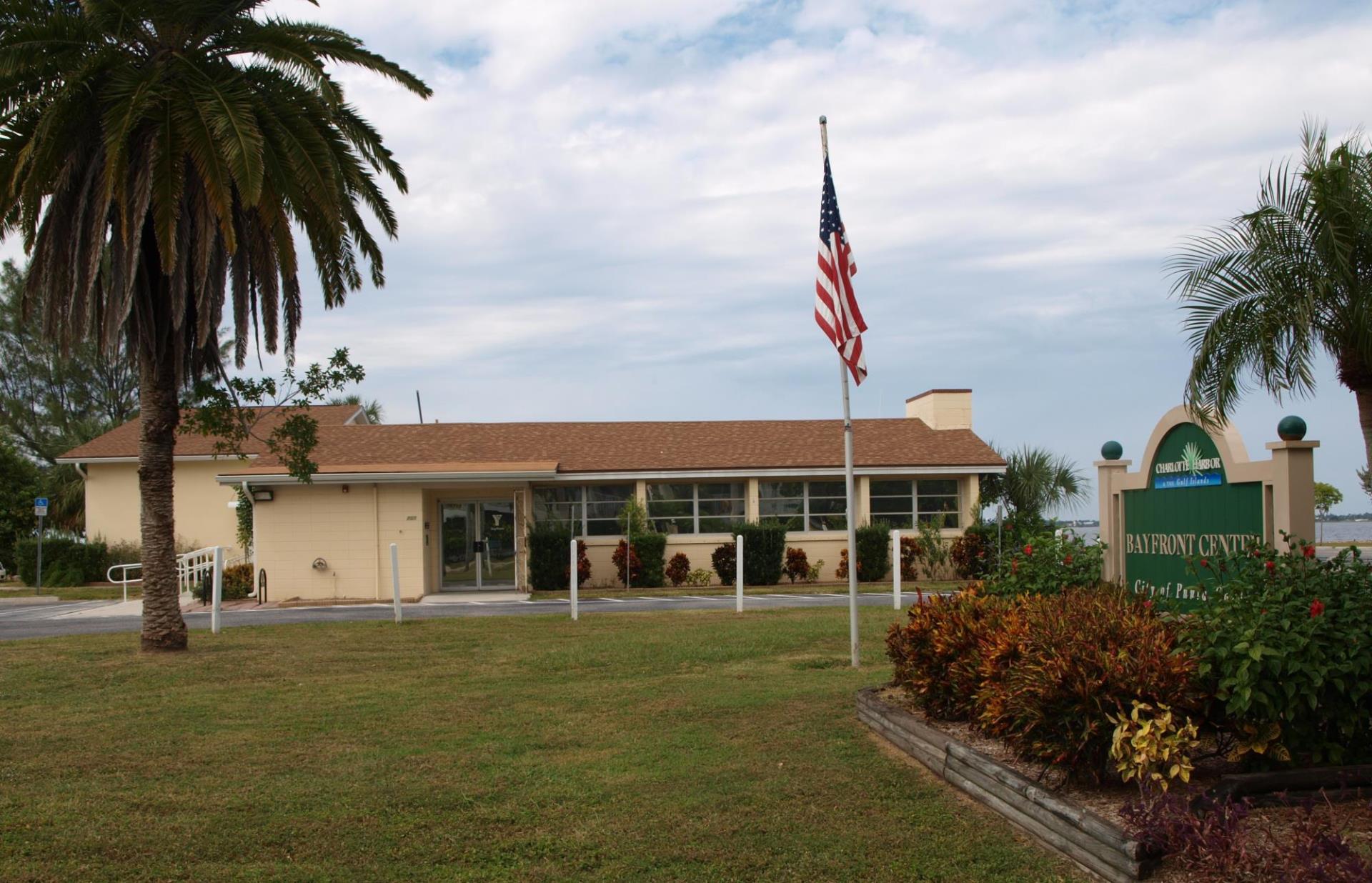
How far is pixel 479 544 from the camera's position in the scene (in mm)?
28328

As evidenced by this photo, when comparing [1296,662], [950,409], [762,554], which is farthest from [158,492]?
[950,409]

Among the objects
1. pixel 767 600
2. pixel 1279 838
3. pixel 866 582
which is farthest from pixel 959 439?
pixel 1279 838

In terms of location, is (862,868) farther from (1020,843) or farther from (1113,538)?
(1113,538)

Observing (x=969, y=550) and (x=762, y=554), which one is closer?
(x=762, y=554)

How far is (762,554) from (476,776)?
21589 mm

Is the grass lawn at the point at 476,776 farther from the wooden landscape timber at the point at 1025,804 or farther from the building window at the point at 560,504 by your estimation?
the building window at the point at 560,504

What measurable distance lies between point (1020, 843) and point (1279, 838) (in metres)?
1.23

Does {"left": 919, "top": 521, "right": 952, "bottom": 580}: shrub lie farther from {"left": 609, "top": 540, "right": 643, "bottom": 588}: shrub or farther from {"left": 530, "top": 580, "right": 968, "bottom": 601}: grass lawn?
{"left": 609, "top": 540, "right": 643, "bottom": 588}: shrub

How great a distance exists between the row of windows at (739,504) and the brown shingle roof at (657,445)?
0.70 m

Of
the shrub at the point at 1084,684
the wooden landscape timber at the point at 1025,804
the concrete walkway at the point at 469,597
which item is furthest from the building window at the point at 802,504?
the shrub at the point at 1084,684

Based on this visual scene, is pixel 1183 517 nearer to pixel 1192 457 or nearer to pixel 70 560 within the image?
pixel 1192 457

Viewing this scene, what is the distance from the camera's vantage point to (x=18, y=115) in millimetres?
12828

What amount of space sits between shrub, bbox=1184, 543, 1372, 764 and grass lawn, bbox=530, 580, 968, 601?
61.9 feet

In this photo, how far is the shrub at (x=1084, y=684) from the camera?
5938 millimetres
